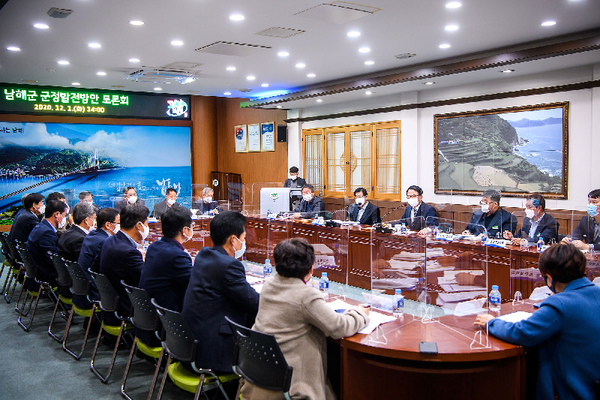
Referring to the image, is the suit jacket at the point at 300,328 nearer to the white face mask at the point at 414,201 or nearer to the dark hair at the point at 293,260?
the dark hair at the point at 293,260

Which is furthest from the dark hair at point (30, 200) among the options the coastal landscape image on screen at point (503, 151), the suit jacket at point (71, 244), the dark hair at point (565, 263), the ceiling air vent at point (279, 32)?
the coastal landscape image on screen at point (503, 151)

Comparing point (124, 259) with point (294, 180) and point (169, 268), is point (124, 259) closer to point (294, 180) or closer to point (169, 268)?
point (169, 268)

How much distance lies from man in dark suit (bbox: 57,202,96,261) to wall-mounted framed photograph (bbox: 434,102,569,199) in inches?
227

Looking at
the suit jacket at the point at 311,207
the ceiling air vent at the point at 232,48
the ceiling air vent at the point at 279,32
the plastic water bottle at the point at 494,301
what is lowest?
the plastic water bottle at the point at 494,301

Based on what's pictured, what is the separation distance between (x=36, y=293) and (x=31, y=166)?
226 inches

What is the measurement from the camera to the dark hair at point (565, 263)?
7.45ft

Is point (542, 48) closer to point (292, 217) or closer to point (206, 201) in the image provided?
point (292, 217)

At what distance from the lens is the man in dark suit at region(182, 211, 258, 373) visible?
274cm

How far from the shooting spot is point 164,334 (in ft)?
10.1

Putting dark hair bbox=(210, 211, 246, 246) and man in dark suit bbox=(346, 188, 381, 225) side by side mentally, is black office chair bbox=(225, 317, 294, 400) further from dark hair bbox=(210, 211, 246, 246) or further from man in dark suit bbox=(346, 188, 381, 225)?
man in dark suit bbox=(346, 188, 381, 225)

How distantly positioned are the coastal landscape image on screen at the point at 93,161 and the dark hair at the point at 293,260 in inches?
317

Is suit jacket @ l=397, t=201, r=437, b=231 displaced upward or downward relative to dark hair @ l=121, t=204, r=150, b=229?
downward

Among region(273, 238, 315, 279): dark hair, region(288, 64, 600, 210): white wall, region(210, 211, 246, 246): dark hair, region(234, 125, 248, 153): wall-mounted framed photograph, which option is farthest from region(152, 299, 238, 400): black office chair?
region(234, 125, 248, 153): wall-mounted framed photograph

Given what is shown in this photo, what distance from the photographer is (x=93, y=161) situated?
10820 mm
